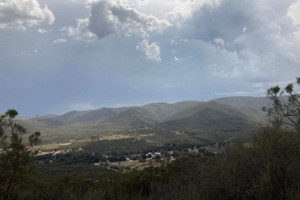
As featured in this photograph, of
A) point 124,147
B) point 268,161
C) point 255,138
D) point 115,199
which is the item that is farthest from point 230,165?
point 124,147

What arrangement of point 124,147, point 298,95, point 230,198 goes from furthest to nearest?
point 124,147
point 298,95
point 230,198

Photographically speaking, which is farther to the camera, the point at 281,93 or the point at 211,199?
the point at 281,93

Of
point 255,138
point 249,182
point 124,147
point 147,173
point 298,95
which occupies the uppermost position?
point 298,95

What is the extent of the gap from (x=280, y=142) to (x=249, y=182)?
2181 mm

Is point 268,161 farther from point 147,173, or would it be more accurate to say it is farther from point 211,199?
point 147,173

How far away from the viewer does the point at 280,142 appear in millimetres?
8500

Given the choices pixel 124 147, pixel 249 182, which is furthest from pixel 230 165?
pixel 124 147

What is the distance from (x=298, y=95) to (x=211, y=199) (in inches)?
699

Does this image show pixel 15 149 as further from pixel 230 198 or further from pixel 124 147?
pixel 124 147

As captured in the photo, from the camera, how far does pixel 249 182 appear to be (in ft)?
25.6

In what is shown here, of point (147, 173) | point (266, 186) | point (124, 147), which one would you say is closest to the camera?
point (266, 186)

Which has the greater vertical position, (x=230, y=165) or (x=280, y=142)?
(x=280, y=142)

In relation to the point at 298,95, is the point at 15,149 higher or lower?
lower

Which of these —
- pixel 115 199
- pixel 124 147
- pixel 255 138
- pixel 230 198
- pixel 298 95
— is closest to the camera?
pixel 230 198
